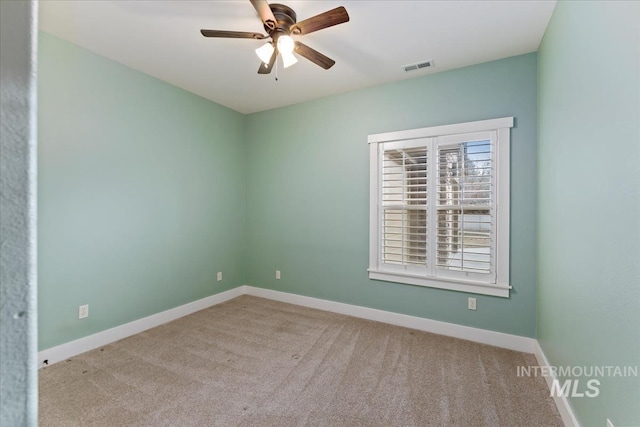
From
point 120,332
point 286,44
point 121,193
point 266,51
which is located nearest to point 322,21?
point 286,44

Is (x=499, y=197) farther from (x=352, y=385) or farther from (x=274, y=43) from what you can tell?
(x=274, y=43)

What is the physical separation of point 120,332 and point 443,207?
351 cm

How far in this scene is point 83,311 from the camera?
257 centimetres

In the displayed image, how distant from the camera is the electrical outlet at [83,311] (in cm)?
256

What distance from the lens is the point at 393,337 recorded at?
113 inches

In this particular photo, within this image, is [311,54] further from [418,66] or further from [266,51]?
[418,66]

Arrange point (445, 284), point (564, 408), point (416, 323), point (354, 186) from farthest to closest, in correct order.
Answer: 1. point (354, 186)
2. point (416, 323)
3. point (445, 284)
4. point (564, 408)

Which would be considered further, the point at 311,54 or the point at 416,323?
the point at 416,323

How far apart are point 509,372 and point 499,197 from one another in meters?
1.50

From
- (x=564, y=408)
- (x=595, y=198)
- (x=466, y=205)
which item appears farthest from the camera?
(x=466, y=205)

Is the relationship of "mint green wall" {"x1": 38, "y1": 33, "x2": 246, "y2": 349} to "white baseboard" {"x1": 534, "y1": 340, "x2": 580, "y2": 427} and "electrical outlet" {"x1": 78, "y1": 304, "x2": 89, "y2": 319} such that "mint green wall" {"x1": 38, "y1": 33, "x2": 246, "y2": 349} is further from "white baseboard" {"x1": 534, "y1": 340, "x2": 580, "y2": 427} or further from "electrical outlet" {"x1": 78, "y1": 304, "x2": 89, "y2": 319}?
"white baseboard" {"x1": 534, "y1": 340, "x2": 580, "y2": 427}

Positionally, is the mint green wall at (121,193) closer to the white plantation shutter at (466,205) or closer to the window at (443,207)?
the window at (443,207)

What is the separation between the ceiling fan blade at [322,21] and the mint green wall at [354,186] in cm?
151

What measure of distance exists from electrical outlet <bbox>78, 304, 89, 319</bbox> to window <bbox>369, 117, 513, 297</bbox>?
2.85 metres
